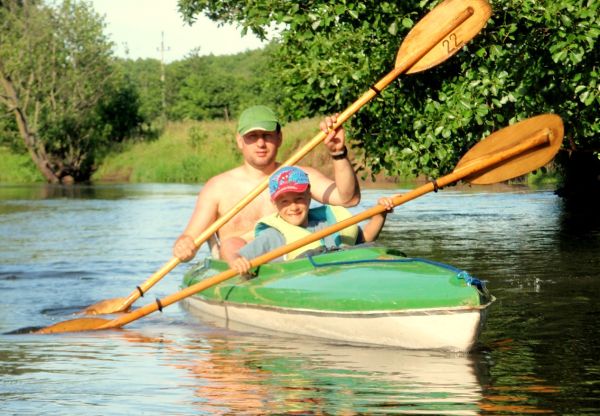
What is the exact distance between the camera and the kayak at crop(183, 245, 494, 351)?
7594 millimetres

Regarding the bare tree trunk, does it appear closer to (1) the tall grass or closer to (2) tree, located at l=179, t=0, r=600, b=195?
(1) the tall grass

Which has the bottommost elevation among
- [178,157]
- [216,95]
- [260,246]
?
[260,246]

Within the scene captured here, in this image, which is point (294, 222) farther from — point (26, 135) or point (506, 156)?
point (26, 135)

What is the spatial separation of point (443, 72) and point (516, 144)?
17.9ft

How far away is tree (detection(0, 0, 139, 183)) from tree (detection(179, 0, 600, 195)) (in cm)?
3011

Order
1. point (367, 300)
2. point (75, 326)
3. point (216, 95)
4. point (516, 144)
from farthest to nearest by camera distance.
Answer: point (216, 95)
point (75, 326)
point (516, 144)
point (367, 300)

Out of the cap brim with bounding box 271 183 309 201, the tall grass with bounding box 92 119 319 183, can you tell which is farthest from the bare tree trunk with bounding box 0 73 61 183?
the cap brim with bounding box 271 183 309 201

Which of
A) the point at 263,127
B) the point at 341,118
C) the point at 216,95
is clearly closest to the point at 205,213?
the point at 263,127

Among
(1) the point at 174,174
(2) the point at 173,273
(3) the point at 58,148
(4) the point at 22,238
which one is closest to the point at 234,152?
(1) the point at 174,174

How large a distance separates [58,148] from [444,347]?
4051 centimetres

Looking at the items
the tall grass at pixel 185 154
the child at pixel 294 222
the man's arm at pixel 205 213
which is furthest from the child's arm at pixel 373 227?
the tall grass at pixel 185 154

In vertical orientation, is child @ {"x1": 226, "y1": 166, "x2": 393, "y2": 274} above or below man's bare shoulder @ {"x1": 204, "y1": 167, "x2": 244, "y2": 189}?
below

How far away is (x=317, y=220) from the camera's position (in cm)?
930

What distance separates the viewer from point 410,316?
7.71 metres
